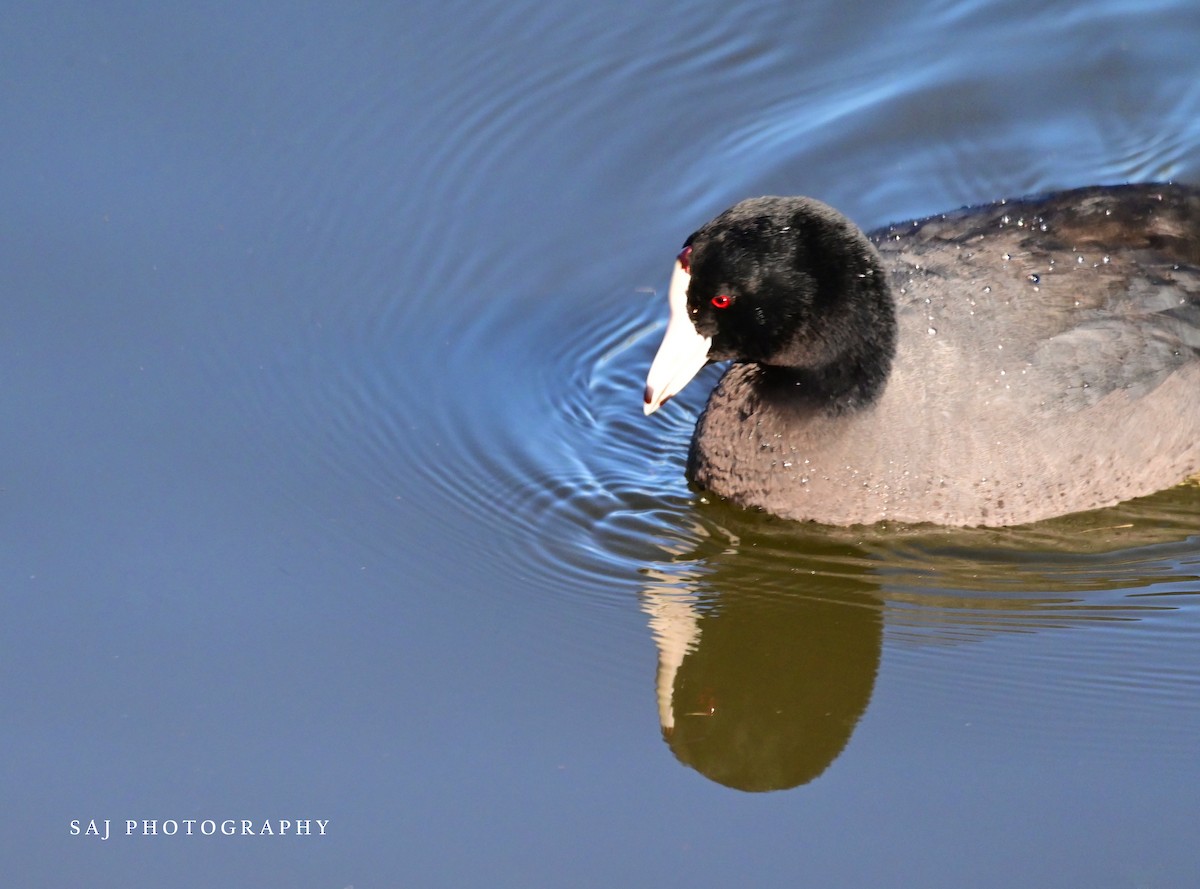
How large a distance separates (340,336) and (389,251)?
57 cm

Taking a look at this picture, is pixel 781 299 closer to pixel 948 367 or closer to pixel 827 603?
pixel 948 367

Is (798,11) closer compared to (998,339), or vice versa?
(998,339)

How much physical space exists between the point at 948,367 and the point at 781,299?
64 centimetres

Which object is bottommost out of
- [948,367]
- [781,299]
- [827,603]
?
[827,603]

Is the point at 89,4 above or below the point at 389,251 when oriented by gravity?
above

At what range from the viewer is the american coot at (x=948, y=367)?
5699 mm

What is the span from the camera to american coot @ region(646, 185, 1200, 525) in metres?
5.70

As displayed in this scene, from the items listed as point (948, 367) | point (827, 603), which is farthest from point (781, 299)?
point (827, 603)

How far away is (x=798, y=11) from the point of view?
329 inches

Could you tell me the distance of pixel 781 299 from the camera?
5.65 metres

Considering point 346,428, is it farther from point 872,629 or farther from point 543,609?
point 872,629

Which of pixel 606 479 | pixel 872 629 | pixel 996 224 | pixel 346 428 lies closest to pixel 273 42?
pixel 346 428

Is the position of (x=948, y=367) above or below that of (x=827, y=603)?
above

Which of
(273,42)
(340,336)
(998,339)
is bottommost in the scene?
(998,339)
